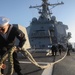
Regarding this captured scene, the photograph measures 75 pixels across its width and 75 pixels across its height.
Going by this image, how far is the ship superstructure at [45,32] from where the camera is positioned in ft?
148

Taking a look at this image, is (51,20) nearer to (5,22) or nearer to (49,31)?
(49,31)

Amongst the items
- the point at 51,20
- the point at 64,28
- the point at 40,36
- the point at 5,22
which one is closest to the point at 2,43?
the point at 5,22

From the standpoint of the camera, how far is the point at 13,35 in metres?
5.20

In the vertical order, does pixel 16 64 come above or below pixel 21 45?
below

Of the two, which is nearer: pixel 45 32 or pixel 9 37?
pixel 9 37

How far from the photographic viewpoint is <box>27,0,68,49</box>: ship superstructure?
4506 centimetres

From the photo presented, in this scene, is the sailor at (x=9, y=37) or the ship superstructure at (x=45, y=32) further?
the ship superstructure at (x=45, y=32)

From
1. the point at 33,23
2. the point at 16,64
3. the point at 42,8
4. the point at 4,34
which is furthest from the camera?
the point at 42,8

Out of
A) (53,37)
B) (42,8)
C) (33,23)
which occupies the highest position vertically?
(42,8)

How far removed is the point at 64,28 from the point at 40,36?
25.3ft

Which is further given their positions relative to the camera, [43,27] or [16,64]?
[43,27]

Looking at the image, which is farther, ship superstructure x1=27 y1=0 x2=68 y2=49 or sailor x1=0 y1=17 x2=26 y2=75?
ship superstructure x1=27 y1=0 x2=68 y2=49

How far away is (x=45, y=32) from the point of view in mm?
45281

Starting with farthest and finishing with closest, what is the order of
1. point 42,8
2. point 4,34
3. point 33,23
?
point 42,8
point 33,23
point 4,34
